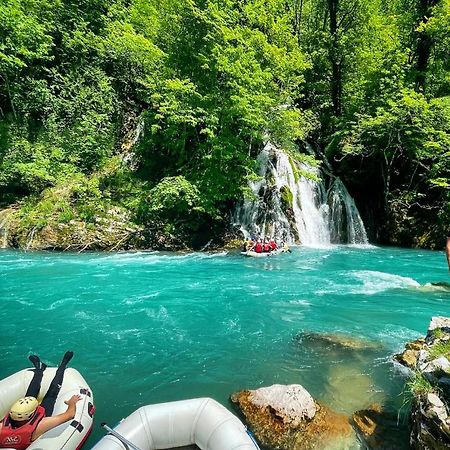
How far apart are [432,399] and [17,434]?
415 cm

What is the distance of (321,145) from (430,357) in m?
18.7

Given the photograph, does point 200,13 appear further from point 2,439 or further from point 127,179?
point 2,439

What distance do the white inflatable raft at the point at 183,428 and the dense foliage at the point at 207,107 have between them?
40.8ft

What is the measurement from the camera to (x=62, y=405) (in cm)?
410

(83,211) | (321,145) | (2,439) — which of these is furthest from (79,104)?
(2,439)

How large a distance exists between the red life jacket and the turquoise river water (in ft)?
2.73

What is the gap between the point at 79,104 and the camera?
20328mm

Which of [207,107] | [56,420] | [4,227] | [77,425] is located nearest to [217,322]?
[77,425]

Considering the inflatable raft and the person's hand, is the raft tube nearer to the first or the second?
the inflatable raft

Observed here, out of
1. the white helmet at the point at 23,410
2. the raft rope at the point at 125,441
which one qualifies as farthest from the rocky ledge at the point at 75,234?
the raft rope at the point at 125,441

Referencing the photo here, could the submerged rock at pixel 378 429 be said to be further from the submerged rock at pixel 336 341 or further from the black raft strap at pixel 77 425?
the black raft strap at pixel 77 425

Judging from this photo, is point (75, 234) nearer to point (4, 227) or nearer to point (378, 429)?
point (4, 227)

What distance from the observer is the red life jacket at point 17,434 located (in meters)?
3.41

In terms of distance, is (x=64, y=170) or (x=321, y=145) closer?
(x=64, y=170)
